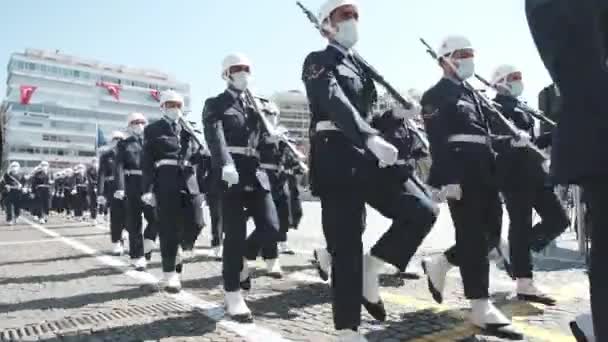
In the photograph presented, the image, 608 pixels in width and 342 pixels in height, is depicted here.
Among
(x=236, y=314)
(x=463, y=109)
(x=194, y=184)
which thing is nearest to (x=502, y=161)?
(x=463, y=109)

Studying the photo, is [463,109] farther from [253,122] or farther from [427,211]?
[253,122]

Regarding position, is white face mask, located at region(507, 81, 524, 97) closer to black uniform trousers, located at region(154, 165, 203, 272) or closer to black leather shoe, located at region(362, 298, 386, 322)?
black leather shoe, located at region(362, 298, 386, 322)

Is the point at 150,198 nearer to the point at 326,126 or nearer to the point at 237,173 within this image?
the point at 237,173

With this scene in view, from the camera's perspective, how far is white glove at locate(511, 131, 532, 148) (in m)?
5.58

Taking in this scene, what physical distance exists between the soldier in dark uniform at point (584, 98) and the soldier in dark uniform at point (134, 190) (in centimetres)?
736

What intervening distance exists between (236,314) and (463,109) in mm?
2581

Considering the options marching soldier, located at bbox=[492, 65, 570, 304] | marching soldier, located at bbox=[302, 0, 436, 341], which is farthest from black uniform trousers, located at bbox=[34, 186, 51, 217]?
marching soldier, located at bbox=[302, 0, 436, 341]

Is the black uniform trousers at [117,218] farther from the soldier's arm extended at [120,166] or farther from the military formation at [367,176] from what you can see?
the military formation at [367,176]

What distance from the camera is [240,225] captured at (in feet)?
17.1

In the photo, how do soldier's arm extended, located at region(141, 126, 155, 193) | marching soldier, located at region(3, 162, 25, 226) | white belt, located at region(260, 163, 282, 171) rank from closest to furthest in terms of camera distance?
soldier's arm extended, located at region(141, 126, 155, 193)
white belt, located at region(260, 163, 282, 171)
marching soldier, located at region(3, 162, 25, 226)

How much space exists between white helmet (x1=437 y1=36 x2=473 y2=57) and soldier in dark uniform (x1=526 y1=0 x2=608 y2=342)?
3.01m

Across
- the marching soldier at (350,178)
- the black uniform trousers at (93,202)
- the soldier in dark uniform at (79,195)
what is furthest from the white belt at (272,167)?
the soldier in dark uniform at (79,195)

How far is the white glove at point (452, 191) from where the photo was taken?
4.57m

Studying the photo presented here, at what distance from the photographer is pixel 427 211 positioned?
13.3ft
